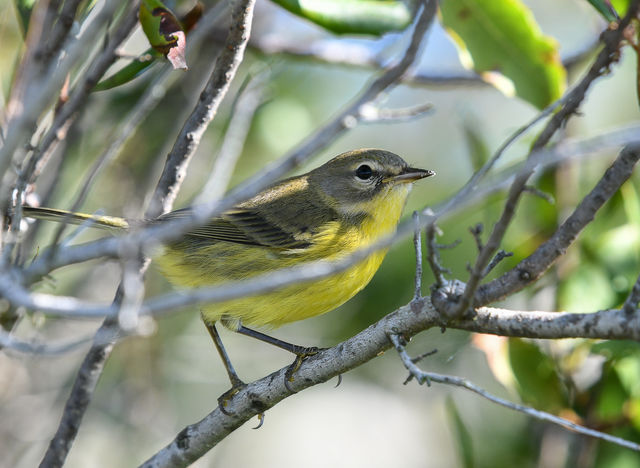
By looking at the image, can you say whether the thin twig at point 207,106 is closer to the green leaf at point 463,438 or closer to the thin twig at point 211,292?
the thin twig at point 211,292

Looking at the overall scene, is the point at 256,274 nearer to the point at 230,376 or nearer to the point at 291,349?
the point at 291,349

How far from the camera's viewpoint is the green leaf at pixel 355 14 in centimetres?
361

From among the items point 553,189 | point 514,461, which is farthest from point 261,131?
point 514,461

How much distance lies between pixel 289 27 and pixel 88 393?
3401 millimetres

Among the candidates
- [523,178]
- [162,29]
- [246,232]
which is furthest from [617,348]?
[162,29]

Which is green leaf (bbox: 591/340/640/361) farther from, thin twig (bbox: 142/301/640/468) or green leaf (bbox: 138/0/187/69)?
green leaf (bbox: 138/0/187/69)

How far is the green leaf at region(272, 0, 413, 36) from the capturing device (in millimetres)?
3607

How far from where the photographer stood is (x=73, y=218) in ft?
11.7

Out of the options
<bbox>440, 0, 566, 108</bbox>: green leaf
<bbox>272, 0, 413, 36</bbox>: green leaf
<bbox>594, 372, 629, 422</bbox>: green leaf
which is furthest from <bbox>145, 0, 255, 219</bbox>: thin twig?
<bbox>594, 372, 629, 422</bbox>: green leaf

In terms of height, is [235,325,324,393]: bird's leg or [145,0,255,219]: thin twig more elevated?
[145,0,255,219]: thin twig

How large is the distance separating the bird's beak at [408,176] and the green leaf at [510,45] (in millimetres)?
634

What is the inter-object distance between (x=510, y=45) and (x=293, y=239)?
1.54m

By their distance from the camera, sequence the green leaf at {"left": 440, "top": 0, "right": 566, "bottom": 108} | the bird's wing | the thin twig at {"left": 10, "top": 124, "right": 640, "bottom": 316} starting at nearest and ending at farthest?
the thin twig at {"left": 10, "top": 124, "right": 640, "bottom": 316}
the green leaf at {"left": 440, "top": 0, "right": 566, "bottom": 108}
the bird's wing

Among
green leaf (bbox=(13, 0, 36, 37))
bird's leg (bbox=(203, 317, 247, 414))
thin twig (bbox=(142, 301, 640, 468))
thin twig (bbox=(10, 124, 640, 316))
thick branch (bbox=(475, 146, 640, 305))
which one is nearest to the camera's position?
thin twig (bbox=(10, 124, 640, 316))
